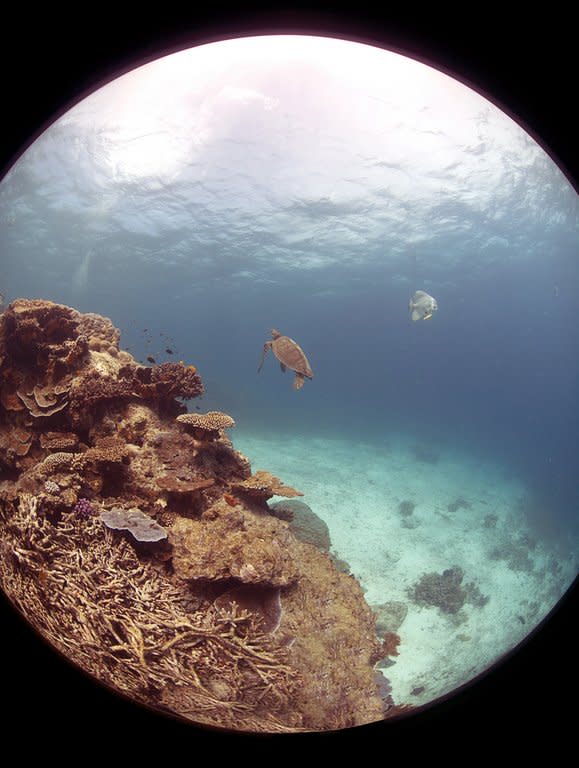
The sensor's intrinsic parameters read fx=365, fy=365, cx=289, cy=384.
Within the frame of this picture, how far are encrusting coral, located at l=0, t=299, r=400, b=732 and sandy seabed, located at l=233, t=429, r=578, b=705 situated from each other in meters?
1.00

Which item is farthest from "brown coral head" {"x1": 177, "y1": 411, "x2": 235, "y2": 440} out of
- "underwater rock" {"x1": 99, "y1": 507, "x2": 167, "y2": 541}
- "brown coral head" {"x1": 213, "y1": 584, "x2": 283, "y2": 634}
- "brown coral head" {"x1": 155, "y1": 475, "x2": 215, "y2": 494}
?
"brown coral head" {"x1": 213, "y1": 584, "x2": 283, "y2": 634}

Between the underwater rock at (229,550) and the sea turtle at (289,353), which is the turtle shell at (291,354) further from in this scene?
the underwater rock at (229,550)

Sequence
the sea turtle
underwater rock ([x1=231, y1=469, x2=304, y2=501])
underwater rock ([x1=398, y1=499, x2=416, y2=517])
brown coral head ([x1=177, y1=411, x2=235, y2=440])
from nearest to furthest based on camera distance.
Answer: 1. underwater rock ([x1=231, y1=469, x2=304, y2=501])
2. brown coral head ([x1=177, y1=411, x2=235, y2=440])
3. the sea turtle
4. underwater rock ([x1=398, y1=499, x2=416, y2=517])

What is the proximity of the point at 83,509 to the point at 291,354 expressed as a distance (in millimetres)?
3766

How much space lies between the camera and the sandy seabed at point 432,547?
586 centimetres

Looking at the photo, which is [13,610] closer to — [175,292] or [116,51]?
[116,51]

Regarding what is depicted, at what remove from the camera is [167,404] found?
636 cm

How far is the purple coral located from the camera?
4.09m

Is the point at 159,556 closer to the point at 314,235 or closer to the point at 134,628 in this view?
the point at 134,628

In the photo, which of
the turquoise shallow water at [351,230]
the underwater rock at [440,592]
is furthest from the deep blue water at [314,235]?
the underwater rock at [440,592]

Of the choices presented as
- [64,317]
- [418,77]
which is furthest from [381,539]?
[418,77]

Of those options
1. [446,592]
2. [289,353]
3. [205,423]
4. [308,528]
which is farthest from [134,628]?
[446,592]

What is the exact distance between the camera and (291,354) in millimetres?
6336

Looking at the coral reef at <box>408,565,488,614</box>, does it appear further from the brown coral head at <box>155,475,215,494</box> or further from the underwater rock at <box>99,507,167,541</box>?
the underwater rock at <box>99,507,167,541</box>
